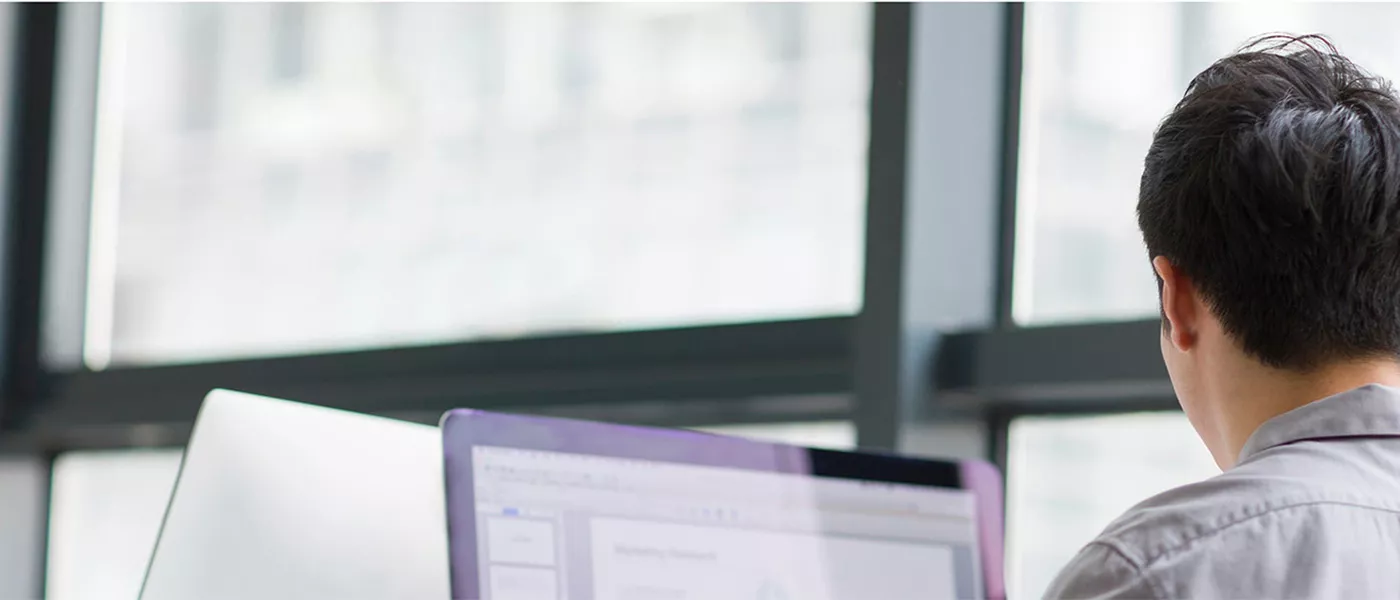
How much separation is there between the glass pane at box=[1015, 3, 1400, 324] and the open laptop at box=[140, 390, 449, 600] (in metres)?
0.88

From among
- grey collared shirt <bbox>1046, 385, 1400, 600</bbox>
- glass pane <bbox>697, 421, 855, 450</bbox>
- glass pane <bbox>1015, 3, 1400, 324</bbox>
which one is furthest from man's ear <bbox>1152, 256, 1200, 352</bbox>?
glass pane <bbox>697, 421, 855, 450</bbox>

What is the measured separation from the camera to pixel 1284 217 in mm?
979

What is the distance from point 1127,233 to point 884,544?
803 millimetres

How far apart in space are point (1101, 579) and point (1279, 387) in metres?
0.20

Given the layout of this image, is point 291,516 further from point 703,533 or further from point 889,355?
point 889,355

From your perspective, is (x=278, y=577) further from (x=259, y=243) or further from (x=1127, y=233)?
(x=259, y=243)

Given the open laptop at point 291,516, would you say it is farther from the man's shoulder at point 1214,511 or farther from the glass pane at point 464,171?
the glass pane at point 464,171

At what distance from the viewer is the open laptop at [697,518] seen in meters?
1.00

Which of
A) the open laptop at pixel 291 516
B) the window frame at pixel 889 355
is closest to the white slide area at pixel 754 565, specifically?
the open laptop at pixel 291 516

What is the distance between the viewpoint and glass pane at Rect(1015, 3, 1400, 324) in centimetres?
179

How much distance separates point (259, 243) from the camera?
2.63 metres

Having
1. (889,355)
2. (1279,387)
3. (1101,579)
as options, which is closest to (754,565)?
(1101,579)

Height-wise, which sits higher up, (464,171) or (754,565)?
(464,171)

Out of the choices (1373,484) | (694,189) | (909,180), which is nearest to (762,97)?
(694,189)
